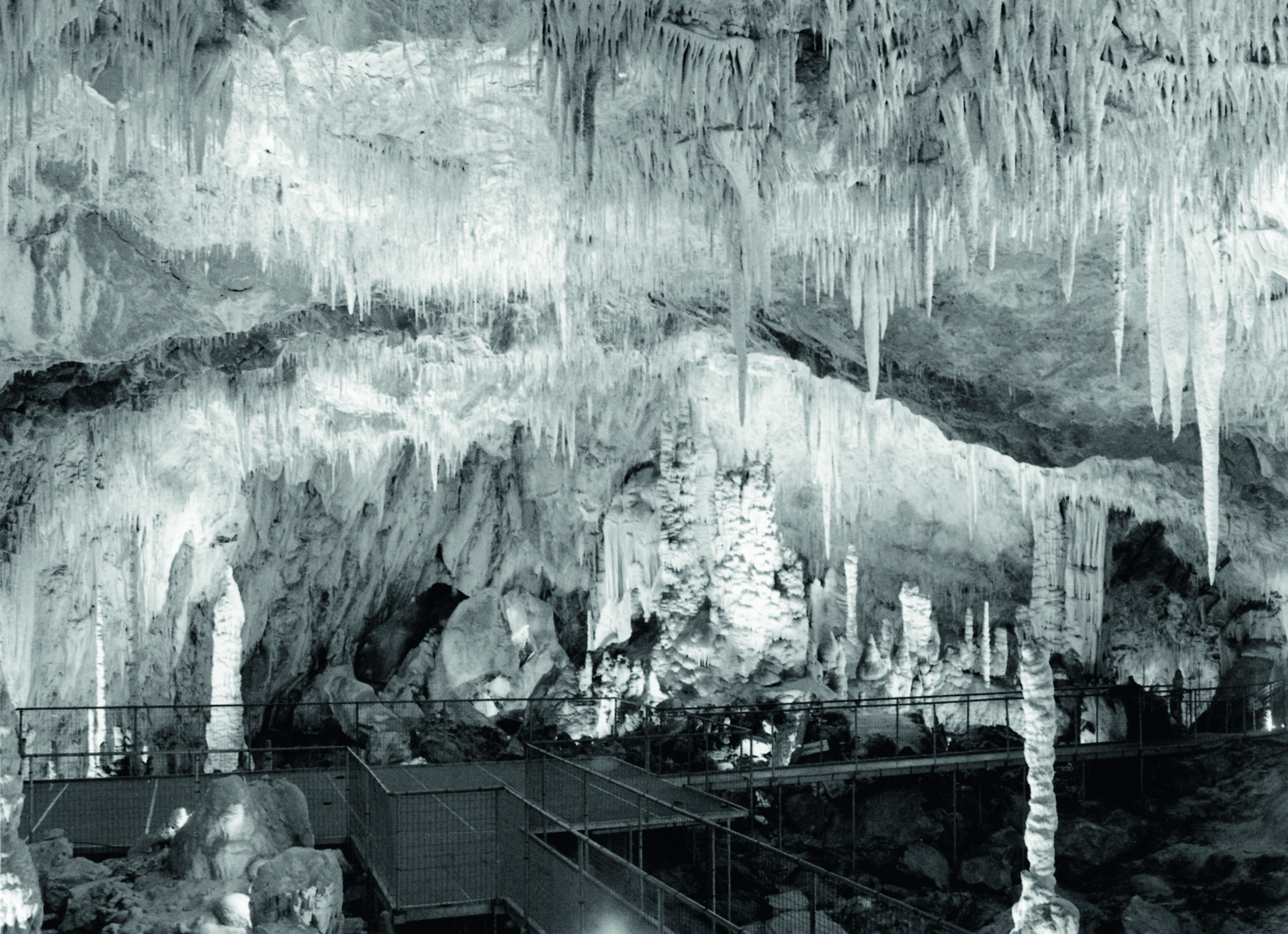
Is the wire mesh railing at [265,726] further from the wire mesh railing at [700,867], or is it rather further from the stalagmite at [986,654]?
the stalagmite at [986,654]

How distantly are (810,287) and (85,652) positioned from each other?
9709mm

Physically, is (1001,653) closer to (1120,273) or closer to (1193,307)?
(1120,273)

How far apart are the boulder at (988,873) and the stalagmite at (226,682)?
8.65 meters

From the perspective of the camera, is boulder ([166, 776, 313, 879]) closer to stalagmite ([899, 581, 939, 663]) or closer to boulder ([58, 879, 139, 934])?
boulder ([58, 879, 139, 934])

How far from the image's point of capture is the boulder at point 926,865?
12.6 meters

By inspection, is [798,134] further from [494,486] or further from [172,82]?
[494,486]

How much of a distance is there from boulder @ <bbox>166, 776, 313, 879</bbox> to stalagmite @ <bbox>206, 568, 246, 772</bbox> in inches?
242

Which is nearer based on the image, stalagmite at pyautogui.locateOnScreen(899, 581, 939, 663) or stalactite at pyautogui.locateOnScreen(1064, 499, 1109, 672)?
stalactite at pyautogui.locateOnScreen(1064, 499, 1109, 672)

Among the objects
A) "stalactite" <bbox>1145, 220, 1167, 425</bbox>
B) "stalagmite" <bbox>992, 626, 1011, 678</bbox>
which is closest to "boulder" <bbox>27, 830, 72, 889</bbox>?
"stalactite" <bbox>1145, 220, 1167, 425</bbox>

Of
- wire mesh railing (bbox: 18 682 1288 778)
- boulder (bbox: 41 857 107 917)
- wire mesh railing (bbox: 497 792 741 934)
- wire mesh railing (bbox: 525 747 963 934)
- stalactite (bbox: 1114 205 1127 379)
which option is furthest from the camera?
wire mesh railing (bbox: 18 682 1288 778)

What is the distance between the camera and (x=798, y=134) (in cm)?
638

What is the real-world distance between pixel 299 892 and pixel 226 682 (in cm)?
838

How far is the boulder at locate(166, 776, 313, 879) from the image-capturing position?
7.38 m

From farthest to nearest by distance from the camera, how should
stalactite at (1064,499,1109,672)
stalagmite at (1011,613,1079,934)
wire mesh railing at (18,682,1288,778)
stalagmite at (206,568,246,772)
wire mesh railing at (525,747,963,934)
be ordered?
stalactite at (1064,499,1109,672)
stalagmite at (206,568,246,772)
wire mesh railing at (18,682,1288,778)
wire mesh railing at (525,747,963,934)
stalagmite at (1011,613,1079,934)
